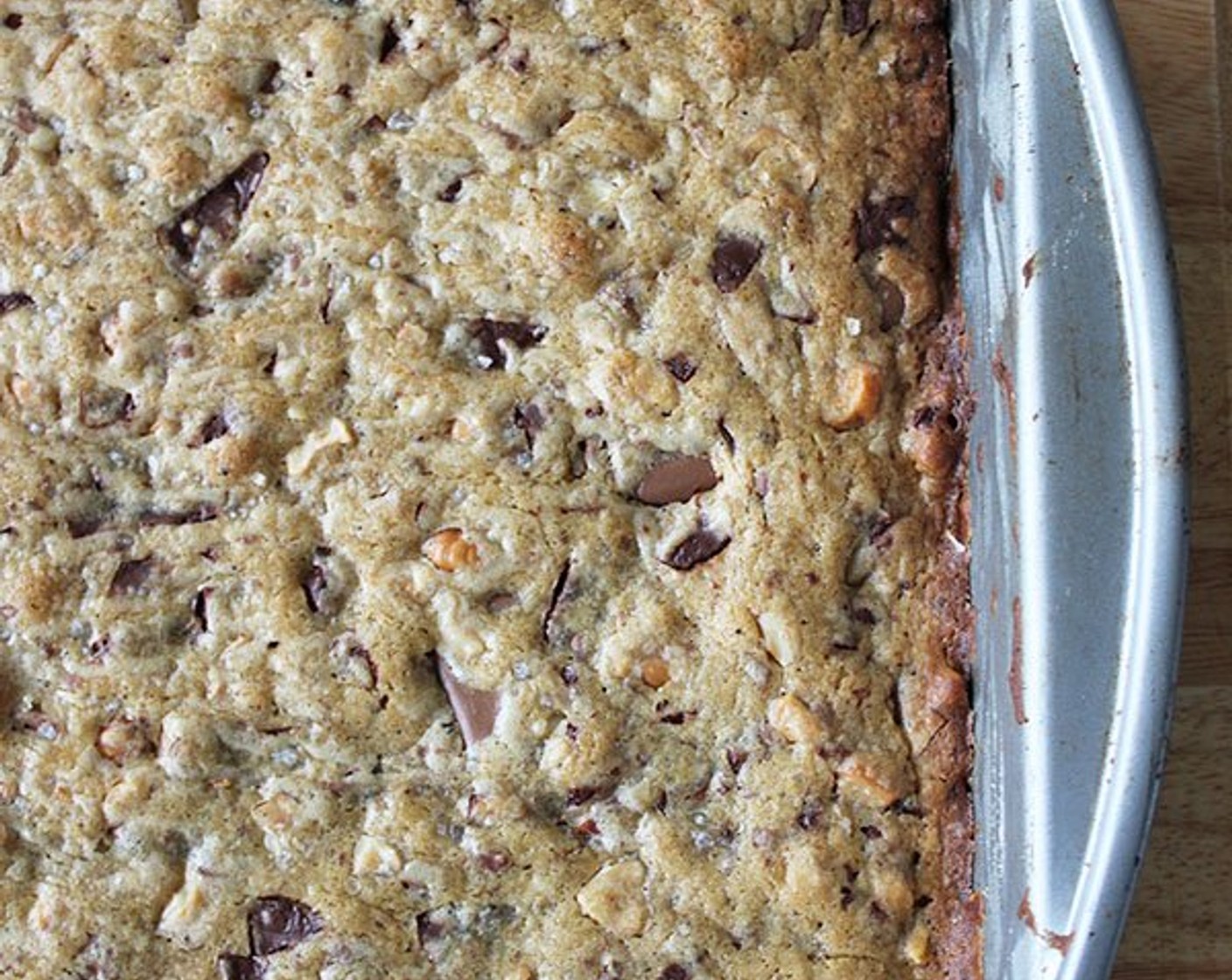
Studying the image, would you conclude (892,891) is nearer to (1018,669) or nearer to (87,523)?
(1018,669)

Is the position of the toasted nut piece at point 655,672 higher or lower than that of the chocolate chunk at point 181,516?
lower

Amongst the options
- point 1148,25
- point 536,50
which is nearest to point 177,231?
point 536,50

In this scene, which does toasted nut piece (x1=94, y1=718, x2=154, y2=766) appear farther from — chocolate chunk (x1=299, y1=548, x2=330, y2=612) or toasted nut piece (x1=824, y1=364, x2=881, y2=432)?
toasted nut piece (x1=824, y1=364, x2=881, y2=432)

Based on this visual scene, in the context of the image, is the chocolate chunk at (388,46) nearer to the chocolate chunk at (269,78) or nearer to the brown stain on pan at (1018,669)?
the chocolate chunk at (269,78)

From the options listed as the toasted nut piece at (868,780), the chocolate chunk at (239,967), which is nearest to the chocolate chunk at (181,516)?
the chocolate chunk at (239,967)

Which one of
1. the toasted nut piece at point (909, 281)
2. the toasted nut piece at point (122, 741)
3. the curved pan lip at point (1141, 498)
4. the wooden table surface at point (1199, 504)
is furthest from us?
the wooden table surface at point (1199, 504)

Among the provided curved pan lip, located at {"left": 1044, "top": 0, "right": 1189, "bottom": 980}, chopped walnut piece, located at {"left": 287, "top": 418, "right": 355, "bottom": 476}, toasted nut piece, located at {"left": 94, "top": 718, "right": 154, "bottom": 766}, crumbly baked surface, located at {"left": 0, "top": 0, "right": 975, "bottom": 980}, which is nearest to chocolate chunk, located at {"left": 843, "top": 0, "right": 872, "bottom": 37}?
crumbly baked surface, located at {"left": 0, "top": 0, "right": 975, "bottom": 980}
